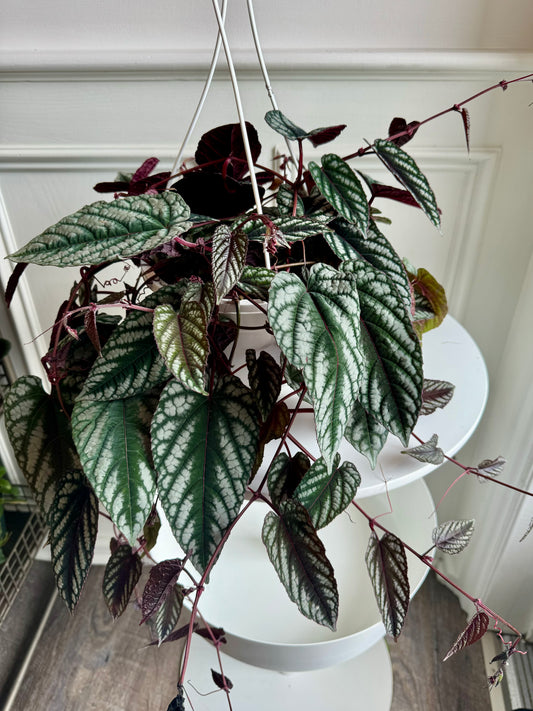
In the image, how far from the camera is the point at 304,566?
1.76 ft

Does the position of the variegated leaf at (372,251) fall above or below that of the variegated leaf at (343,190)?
below

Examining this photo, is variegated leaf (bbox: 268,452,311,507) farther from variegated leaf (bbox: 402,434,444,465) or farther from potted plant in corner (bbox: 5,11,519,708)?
variegated leaf (bbox: 402,434,444,465)

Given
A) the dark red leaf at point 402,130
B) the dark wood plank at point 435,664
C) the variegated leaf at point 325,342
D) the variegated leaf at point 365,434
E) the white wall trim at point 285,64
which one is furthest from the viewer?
the dark wood plank at point 435,664

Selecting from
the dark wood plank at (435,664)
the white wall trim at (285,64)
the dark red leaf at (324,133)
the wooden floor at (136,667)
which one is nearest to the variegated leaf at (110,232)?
the dark red leaf at (324,133)

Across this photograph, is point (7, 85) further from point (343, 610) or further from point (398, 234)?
point (343, 610)

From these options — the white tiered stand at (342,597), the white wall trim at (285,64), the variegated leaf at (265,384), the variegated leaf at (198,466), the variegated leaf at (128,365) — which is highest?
the white wall trim at (285,64)

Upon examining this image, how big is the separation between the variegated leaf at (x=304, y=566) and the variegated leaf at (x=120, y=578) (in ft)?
0.71

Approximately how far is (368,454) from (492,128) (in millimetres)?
784

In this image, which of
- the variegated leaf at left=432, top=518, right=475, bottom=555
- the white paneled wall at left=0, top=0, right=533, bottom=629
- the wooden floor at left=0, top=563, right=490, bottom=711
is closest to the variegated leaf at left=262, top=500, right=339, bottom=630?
the variegated leaf at left=432, top=518, right=475, bottom=555

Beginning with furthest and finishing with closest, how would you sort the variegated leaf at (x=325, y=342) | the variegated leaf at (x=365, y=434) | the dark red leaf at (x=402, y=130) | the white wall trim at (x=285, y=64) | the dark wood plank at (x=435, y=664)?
the dark wood plank at (x=435, y=664)
the white wall trim at (x=285, y=64)
the dark red leaf at (x=402, y=130)
the variegated leaf at (x=365, y=434)
the variegated leaf at (x=325, y=342)

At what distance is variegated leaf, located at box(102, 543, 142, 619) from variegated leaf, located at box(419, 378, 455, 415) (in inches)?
16.1

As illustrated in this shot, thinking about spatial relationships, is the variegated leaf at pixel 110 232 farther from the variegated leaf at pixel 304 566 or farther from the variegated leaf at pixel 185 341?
the variegated leaf at pixel 304 566

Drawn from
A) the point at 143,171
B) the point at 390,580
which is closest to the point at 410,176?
the point at 143,171

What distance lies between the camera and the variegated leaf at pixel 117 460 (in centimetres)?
46
